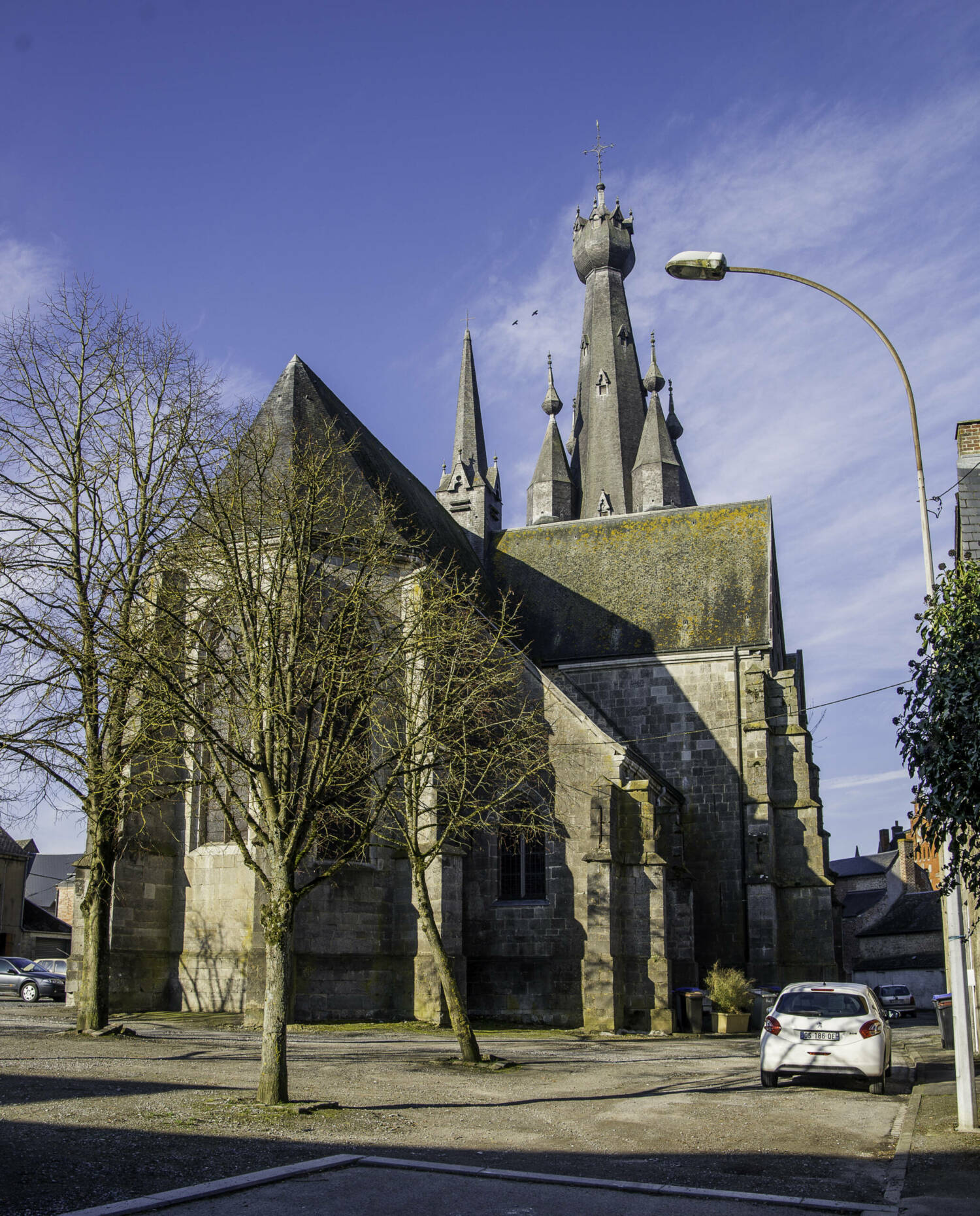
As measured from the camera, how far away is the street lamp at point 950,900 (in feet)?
33.5

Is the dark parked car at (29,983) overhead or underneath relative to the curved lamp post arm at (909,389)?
underneath

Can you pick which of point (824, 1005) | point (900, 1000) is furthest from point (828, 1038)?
point (900, 1000)

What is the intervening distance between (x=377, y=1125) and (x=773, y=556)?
84.9 feet

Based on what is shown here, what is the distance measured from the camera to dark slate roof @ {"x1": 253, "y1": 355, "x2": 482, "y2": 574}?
24.3 metres

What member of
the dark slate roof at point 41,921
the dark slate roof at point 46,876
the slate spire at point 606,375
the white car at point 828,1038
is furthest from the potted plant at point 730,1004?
the dark slate roof at point 46,876

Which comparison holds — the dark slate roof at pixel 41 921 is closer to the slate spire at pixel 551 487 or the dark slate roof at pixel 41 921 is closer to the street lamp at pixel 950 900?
the slate spire at pixel 551 487

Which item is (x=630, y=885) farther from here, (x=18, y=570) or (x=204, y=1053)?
(x=18, y=570)

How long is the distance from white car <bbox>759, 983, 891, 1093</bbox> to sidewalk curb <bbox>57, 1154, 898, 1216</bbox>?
223 inches

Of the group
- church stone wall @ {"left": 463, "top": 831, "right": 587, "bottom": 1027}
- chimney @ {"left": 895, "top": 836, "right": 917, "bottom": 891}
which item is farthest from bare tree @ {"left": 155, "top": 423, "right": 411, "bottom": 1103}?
chimney @ {"left": 895, "top": 836, "right": 917, "bottom": 891}

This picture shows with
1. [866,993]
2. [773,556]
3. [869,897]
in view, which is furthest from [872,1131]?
[869,897]

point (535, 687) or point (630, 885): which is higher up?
point (535, 687)

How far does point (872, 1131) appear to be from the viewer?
10.5m

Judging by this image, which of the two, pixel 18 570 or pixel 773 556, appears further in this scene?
pixel 773 556

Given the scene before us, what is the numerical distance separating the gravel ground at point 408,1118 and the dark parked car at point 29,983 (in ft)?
41.7
